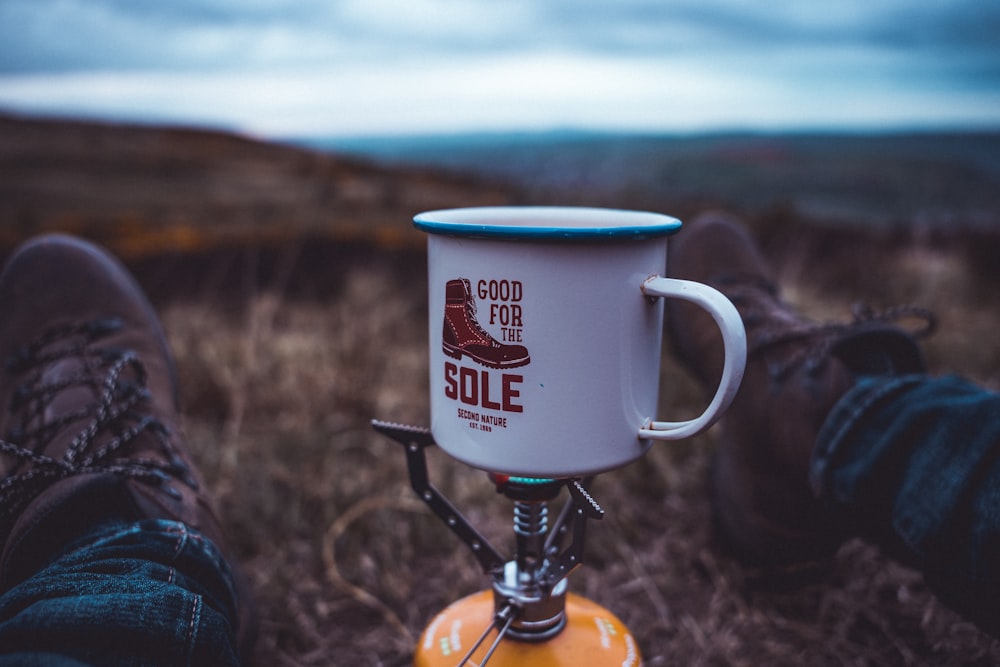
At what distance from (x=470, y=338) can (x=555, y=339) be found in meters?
0.09

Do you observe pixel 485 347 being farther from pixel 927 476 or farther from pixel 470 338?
pixel 927 476

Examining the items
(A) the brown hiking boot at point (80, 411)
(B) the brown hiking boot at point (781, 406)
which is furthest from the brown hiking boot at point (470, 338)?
(B) the brown hiking boot at point (781, 406)

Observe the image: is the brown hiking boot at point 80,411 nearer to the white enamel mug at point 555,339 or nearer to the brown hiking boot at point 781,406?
the white enamel mug at point 555,339

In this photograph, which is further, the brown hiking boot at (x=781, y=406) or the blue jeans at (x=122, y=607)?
the brown hiking boot at (x=781, y=406)

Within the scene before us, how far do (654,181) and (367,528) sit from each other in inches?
113

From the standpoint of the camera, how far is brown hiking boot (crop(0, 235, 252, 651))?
0.93 metres

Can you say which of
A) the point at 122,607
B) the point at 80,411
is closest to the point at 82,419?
the point at 80,411

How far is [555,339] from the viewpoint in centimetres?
74

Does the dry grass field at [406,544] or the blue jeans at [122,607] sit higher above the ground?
the blue jeans at [122,607]

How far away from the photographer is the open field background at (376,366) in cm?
128

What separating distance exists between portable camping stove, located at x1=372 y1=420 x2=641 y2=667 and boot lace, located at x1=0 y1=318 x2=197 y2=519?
401mm

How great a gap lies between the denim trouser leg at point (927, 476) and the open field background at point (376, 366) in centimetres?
29

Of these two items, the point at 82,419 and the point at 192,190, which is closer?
the point at 82,419

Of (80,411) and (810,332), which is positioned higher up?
(810,332)
